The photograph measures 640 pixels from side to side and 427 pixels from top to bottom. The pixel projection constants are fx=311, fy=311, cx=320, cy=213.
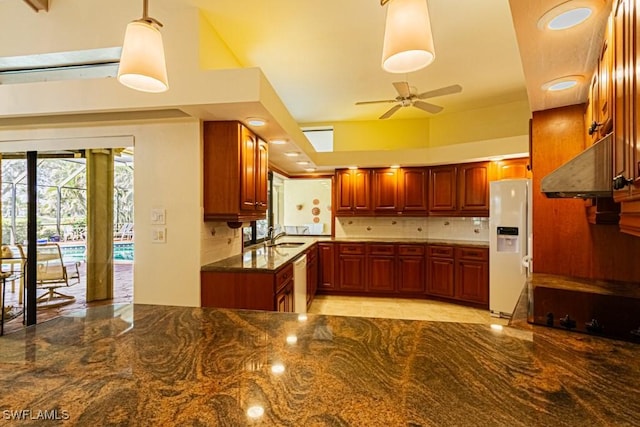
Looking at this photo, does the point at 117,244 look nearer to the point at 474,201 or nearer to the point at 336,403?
the point at 336,403

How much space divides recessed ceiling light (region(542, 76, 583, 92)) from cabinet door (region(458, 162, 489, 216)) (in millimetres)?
2734

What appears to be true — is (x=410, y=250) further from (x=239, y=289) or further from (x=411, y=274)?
(x=239, y=289)

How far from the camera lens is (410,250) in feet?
16.3

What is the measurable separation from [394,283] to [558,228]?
9.50ft

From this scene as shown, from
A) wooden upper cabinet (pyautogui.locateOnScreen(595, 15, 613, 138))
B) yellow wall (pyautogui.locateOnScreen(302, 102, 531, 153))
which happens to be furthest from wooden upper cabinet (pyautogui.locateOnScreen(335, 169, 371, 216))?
wooden upper cabinet (pyautogui.locateOnScreen(595, 15, 613, 138))

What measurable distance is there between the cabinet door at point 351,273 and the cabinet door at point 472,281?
1422mm

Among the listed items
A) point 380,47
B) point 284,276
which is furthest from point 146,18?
point 380,47

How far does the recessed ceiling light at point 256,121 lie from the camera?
2686 mm

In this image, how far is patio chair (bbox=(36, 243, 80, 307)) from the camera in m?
3.16

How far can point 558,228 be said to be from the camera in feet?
7.64

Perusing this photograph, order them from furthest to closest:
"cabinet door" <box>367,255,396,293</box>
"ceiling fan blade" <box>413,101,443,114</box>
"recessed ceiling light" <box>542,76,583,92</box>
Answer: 1. "cabinet door" <box>367,255,396,293</box>
2. "ceiling fan blade" <box>413,101,443,114</box>
3. "recessed ceiling light" <box>542,76,583,92</box>

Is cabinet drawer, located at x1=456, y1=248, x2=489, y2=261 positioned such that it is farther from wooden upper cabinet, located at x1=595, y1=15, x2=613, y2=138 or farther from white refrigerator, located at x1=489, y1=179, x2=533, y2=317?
wooden upper cabinet, located at x1=595, y1=15, x2=613, y2=138

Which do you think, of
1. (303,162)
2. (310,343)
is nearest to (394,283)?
(303,162)
